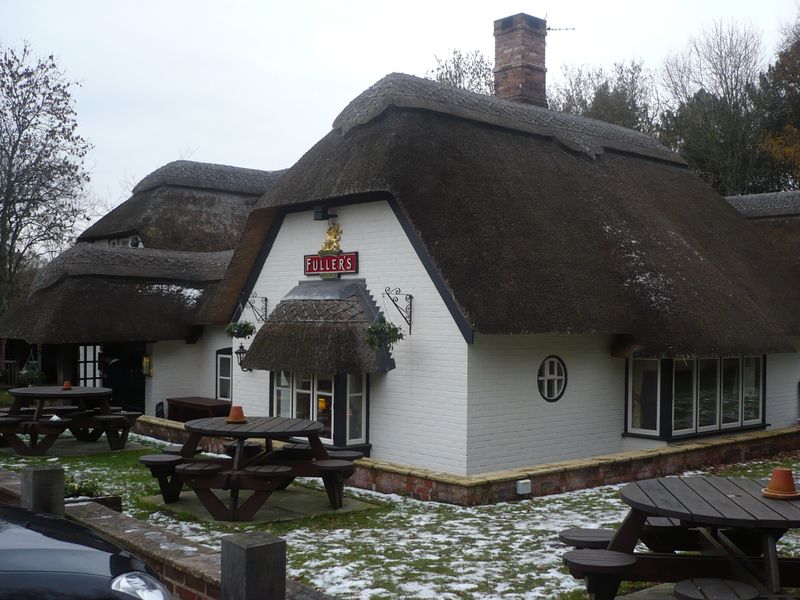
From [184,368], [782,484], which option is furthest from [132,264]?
[782,484]

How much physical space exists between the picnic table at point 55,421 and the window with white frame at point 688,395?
29.0 ft

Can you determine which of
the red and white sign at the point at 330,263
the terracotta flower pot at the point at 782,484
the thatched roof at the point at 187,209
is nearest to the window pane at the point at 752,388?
the red and white sign at the point at 330,263

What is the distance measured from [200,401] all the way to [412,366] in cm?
730

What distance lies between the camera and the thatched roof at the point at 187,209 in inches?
886

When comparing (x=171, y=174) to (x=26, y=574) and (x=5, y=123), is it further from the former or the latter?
(x=26, y=574)

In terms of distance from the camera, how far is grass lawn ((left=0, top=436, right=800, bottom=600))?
686cm

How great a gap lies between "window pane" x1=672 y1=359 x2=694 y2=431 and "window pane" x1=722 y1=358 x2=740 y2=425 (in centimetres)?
109

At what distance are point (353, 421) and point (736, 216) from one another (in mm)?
10370

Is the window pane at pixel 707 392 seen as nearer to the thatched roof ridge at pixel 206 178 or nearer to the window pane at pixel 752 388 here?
the window pane at pixel 752 388

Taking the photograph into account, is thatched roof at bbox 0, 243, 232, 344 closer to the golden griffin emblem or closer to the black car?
the golden griffin emblem

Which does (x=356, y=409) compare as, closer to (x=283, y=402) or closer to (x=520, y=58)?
(x=283, y=402)

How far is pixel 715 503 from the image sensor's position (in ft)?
18.0

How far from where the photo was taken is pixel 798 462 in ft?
45.4

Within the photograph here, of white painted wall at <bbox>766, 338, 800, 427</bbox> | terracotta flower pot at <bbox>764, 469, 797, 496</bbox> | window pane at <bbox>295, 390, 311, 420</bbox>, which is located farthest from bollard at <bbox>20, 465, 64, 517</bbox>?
white painted wall at <bbox>766, 338, 800, 427</bbox>
